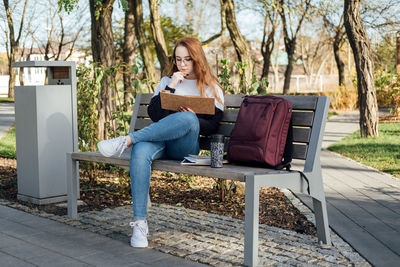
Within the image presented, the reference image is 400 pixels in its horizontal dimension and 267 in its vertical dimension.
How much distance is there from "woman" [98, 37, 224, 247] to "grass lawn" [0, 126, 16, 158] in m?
5.31

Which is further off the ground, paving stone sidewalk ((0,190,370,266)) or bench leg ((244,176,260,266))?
bench leg ((244,176,260,266))

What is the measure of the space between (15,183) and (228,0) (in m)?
7.44

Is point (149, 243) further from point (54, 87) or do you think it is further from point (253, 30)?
point (253, 30)

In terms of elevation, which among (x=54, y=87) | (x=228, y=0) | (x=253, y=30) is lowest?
(x=54, y=87)

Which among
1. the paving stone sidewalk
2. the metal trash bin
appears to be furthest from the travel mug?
the metal trash bin

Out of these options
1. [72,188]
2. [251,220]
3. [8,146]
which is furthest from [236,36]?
[251,220]

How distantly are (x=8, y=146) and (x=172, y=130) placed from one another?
7.27 metres

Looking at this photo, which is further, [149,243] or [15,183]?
[15,183]

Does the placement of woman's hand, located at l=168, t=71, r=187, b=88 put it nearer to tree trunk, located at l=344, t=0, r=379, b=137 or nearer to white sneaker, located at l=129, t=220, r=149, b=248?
white sneaker, located at l=129, t=220, r=149, b=248

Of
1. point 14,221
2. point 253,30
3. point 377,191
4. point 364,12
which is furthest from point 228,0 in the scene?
point 253,30

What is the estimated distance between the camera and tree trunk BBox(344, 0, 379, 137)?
11.0 meters

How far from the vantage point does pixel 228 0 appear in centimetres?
1214

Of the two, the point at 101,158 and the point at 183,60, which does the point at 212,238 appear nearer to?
the point at 101,158

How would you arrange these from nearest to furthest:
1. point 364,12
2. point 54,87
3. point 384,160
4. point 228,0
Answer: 1. point 54,87
2. point 384,160
3. point 228,0
4. point 364,12
